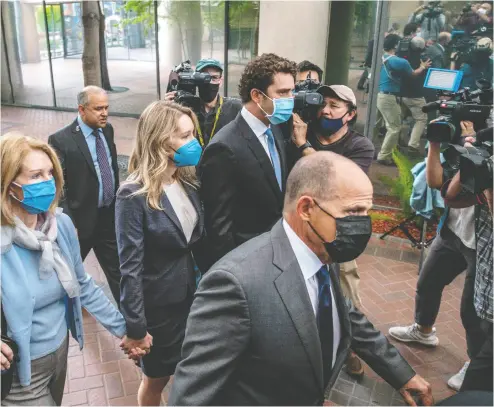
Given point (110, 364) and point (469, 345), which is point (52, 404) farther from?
point (469, 345)

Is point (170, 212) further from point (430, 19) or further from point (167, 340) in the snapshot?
point (430, 19)

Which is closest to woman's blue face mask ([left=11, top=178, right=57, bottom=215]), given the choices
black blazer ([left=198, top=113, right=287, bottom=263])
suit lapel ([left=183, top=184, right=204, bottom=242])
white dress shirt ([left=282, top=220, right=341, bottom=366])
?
suit lapel ([left=183, top=184, right=204, bottom=242])

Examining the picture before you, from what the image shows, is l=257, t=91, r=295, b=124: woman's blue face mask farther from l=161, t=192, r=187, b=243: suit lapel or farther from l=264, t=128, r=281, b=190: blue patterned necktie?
l=161, t=192, r=187, b=243: suit lapel

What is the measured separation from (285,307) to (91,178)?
297cm

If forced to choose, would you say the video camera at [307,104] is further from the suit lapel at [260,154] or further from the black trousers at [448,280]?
the black trousers at [448,280]

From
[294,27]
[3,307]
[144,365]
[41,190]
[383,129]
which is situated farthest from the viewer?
[294,27]

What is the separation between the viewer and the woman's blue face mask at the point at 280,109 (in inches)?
134

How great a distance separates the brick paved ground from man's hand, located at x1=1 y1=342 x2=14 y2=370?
163 centimetres

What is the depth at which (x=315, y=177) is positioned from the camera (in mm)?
1960

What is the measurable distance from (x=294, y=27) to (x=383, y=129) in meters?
2.32

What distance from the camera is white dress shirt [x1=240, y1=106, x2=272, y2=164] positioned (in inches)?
133

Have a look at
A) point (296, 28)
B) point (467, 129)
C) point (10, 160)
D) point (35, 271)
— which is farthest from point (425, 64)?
point (35, 271)

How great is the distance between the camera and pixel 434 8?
23.5ft

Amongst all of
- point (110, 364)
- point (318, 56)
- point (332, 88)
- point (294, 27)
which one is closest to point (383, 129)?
point (318, 56)
